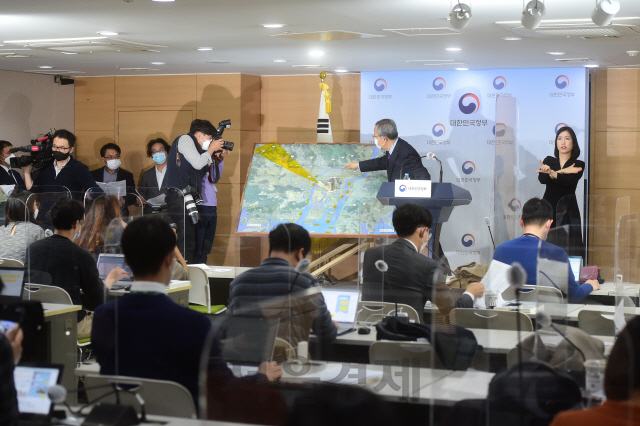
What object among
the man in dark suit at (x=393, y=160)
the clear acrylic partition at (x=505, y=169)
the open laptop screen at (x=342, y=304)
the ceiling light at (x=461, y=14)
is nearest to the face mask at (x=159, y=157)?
the man in dark suit at (x=393, y=160)

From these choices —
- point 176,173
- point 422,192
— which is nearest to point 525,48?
point 422,192

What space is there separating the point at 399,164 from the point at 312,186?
986 millimetres

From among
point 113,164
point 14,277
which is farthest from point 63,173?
point 14,277

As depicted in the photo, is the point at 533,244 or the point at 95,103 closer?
the point at 533,244

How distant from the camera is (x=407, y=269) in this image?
12.7ft

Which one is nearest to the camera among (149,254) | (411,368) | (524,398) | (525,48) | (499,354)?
(524,398)

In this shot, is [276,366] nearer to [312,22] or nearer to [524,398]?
[524,398]

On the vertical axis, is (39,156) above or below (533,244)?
above

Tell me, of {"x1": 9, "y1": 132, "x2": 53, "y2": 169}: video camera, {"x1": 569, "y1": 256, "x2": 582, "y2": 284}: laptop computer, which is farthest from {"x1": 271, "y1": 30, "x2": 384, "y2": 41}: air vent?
{"x1": 9, "y1": 132, "x2": 53, "y2": 169}: video camera

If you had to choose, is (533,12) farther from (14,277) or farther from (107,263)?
(14,277)

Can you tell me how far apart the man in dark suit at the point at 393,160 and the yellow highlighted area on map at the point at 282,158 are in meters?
0.48

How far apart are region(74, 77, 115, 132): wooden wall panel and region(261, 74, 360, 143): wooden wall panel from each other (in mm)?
2310

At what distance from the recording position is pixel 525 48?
693 cm

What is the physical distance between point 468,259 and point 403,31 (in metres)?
2.28
